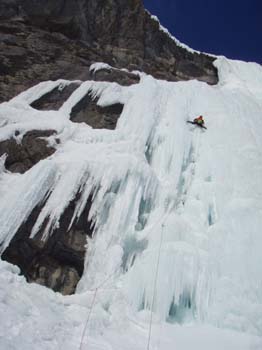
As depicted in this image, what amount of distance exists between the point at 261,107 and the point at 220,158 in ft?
18.7

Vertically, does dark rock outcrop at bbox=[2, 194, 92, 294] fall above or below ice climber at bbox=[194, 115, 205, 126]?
below

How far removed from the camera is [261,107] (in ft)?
49.4

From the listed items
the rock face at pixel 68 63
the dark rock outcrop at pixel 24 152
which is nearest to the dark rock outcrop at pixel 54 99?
the rock face at pixel 68 63

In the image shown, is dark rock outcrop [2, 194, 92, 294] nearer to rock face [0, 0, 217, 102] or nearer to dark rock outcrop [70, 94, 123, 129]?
dark rock outcrop [70, 94, 123, 129]

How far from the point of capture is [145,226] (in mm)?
8430

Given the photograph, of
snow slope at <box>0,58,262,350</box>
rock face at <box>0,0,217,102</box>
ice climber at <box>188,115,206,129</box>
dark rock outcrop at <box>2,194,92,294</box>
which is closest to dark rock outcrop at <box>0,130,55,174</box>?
snow slope at <box>0,58,262,350</box>

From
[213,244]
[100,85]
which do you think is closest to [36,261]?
[213,244]

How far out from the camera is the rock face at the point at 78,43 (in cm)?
1386

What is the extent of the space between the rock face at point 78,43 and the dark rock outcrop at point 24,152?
A: 313 cm

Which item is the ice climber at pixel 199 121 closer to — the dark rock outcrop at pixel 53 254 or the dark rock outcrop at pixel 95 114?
the dark rock outcrop at pixel 95 114

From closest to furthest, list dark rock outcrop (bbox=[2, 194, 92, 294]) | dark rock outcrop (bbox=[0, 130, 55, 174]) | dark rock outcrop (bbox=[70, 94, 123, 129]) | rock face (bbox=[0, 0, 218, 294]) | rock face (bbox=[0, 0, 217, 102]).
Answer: dark rock outcrop (bbox=[2, 194, 92, 294]), rock face (bbox=[0, 0, 218, 294]), dark rock outcrop (bbox=[0, 130, 55, 174]), dark rock outcrop (bbox=[70, 94, 123, 129]), rock face (bbox=[0, 0, 217, 102])

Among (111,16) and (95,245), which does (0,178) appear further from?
(111,16)

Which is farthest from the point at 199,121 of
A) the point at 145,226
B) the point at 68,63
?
the point at 68,63

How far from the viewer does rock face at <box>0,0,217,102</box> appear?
13.9 metres
